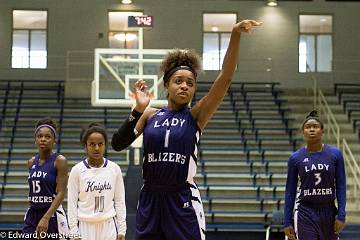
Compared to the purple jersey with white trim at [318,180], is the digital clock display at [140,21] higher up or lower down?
higher up

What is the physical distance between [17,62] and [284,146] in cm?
978

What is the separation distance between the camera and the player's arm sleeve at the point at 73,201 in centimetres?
566

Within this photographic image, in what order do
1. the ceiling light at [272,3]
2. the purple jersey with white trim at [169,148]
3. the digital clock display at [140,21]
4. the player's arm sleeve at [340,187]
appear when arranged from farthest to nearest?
the ceiling light at [272,3], the digital clock display at [140,21], the player's arm sleeve at [340,187], the purple jersey with white trim at [169,148]

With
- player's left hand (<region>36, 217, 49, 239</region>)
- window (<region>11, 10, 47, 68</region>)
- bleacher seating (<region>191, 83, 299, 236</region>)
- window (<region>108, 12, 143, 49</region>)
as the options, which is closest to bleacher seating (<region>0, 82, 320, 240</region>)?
bleacher seating (<region>191, 83, 299, 236</region>)

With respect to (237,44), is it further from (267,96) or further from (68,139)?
(267,96)

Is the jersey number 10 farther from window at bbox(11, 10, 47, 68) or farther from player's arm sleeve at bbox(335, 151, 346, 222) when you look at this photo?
window at bbox(11, 10, 47, 68)

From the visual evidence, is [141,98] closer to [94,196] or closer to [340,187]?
[94,196]

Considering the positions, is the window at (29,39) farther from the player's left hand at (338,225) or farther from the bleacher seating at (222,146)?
the player's left hand at (338,225)

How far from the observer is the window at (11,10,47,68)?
2170cm

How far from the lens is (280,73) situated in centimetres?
2152

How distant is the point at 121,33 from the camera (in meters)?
22.2

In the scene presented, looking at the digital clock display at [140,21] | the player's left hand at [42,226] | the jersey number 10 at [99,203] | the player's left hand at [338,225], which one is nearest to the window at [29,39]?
the digital clock display at [140,21]

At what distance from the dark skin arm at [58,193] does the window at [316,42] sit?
16558mm

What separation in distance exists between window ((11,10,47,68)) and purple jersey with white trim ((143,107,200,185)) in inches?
720
